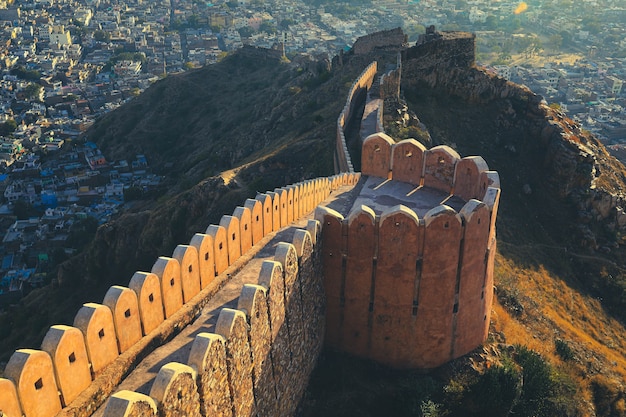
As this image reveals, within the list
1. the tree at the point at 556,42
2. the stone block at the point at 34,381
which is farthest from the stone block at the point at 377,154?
the tree at the point at 556,42

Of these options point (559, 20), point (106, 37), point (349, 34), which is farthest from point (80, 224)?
point (559, 20)

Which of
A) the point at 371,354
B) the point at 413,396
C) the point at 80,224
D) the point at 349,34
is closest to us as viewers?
the point at 413,396

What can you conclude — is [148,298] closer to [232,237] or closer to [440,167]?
[232,237]

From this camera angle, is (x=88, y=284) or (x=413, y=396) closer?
(x=413, y=396)

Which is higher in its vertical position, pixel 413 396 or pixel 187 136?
pixel 413 396

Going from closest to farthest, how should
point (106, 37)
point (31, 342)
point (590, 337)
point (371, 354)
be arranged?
point (371, 354)
point (590, 337)
point (31, 342)
point (106, 37)

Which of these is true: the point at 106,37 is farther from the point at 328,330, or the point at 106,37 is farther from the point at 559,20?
the point at 328,330

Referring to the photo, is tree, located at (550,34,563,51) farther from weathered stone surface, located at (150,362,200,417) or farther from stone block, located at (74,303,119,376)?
weathered stone surface, located at (150,362,200,417)
